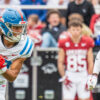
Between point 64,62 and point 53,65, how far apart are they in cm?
38

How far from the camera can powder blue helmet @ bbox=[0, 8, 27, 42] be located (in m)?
5.32

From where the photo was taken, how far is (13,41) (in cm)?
547

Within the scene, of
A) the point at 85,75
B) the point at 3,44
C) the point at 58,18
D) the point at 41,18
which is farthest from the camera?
the point at 41,18

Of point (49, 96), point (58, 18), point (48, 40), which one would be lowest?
point (49, 96)

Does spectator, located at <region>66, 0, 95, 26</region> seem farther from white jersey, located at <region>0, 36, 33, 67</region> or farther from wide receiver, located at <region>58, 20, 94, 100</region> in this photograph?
white jersey, located at <region>0, 36, 33, 67</region>

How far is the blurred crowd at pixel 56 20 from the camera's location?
8040mm

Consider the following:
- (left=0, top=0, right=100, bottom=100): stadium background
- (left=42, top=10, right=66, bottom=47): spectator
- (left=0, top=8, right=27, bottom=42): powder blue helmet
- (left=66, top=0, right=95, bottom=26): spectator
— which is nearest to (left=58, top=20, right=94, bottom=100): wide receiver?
(left=0, top=0, right=100, bottom=100): stadium background

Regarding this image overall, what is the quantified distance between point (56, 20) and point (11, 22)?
135 inches

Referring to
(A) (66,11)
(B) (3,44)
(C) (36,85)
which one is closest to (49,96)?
(C) (36,85)

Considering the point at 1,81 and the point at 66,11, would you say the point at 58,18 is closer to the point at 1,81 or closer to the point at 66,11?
the point at 66,11

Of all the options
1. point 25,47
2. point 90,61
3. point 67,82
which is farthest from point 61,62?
point 25,47

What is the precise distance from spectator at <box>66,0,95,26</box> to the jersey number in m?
1.60

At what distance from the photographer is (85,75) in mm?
7418

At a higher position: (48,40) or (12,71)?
(48,40)
